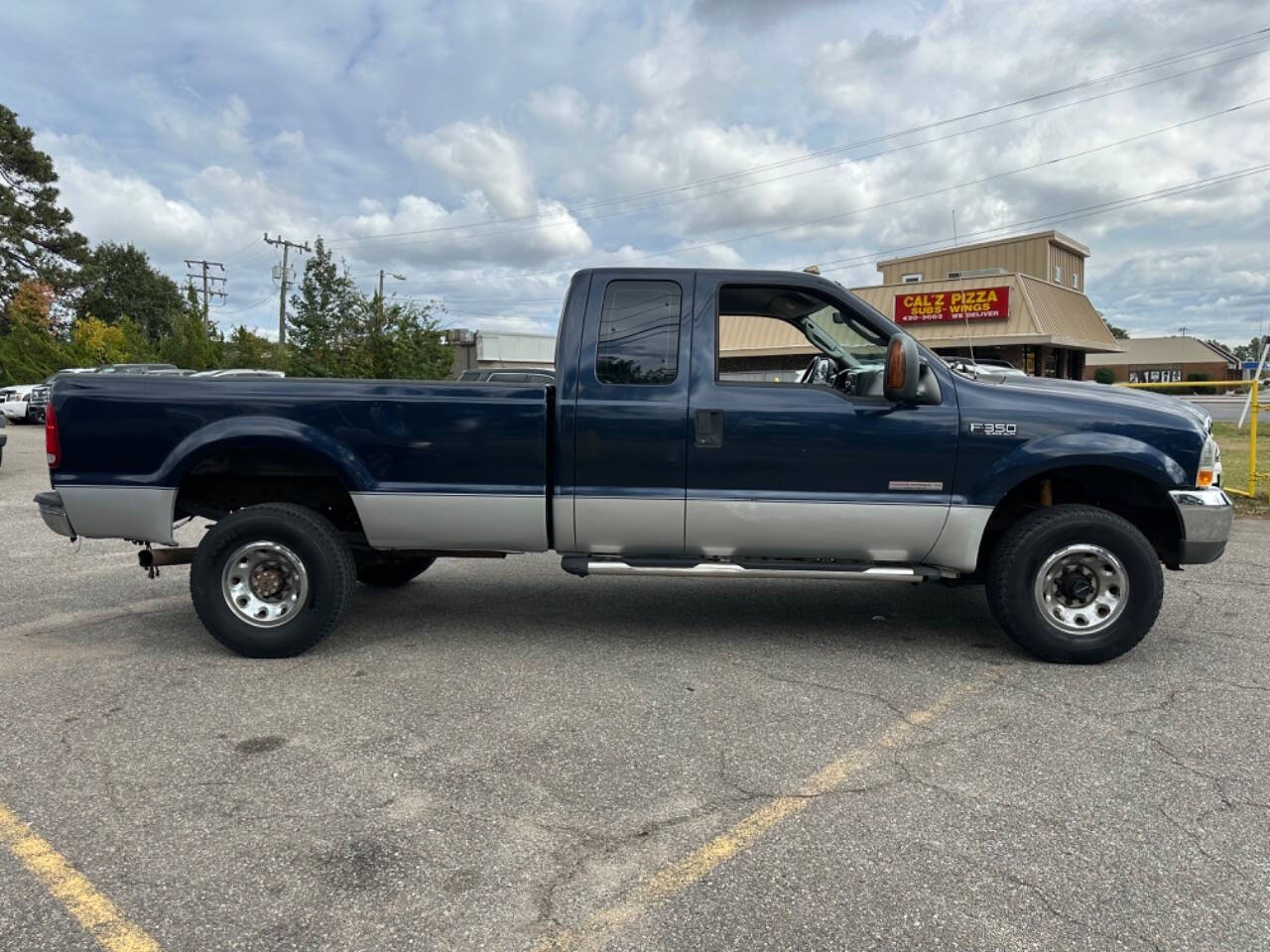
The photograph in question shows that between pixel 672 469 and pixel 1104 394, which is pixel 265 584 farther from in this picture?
pixel 1104 394

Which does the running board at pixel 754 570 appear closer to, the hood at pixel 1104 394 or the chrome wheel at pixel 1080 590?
the chrome wheel at pixel 1080 590

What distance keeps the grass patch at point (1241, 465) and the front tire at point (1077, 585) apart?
5.33 metres

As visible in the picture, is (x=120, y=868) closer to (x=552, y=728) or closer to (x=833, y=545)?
(x=552, y=728)

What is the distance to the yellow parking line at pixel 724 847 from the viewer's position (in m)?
2.43

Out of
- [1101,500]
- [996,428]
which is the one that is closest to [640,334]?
[996,428]

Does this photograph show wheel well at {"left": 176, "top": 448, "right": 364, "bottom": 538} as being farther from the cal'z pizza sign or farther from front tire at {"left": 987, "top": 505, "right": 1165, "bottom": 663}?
the cal'z pizza sign

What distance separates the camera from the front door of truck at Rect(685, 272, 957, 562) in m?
4.61

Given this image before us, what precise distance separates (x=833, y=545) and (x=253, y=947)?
10.9ft

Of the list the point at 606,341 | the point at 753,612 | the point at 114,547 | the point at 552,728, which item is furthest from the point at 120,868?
the point at 114,547

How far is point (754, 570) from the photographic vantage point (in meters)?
4.71

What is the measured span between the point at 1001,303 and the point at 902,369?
26606mm

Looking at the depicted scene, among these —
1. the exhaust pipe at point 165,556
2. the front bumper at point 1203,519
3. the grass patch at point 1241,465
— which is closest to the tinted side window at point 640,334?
the exhaust pipe at point 165,556

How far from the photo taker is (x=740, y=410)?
15.3ft

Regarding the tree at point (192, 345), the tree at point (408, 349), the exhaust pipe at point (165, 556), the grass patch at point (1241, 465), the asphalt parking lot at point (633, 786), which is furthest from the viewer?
the tree at point (192, 345)
